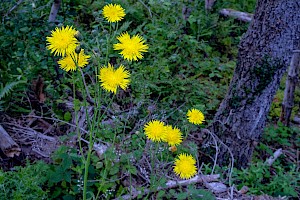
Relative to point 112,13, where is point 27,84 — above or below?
above

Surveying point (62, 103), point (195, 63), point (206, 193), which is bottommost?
point (206, 193)

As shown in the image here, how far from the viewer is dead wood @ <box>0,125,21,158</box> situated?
2945mm

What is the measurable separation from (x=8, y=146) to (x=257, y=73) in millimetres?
2013

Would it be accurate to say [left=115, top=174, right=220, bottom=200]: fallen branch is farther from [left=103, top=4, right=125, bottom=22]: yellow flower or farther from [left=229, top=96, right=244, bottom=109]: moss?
[left=103, top=4, right=125, bottom=22]: yellow flower

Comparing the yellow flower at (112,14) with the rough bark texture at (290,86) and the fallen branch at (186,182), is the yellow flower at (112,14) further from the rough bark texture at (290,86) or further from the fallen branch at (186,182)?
the rough bark texture at (290,86)

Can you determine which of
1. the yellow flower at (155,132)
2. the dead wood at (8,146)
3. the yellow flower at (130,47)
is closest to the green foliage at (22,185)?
the dead wood at (8,146)

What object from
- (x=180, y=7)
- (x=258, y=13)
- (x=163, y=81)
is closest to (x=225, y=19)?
(x=180, y=7)

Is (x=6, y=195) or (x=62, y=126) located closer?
(x=6, y=195)

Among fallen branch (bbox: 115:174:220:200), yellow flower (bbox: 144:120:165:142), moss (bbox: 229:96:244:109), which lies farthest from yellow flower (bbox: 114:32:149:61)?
moss (bbox: 229:96:244:109)

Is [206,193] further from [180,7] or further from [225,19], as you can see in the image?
[225,19]

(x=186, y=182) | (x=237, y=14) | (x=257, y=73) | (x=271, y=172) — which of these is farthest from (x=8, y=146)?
(x=237, y=14)

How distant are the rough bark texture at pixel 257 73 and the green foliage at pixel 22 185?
1.75 m

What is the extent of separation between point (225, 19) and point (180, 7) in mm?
995

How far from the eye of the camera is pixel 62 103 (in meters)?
3.53
